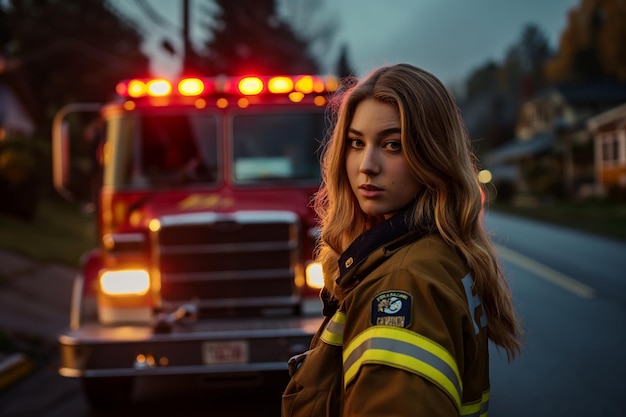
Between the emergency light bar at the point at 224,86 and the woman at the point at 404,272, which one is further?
the emergency light bar at the point at 224,86

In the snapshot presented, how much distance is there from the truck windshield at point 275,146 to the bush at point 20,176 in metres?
14.3

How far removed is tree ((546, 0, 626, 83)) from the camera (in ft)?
185

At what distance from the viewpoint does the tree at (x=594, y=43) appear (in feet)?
185

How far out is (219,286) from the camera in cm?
610

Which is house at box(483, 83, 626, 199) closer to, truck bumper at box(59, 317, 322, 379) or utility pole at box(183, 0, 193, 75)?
utility pole at box(183, 0, 193, 75)

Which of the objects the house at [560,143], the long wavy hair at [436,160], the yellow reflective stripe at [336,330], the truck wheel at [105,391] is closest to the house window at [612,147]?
the house at [560,143]

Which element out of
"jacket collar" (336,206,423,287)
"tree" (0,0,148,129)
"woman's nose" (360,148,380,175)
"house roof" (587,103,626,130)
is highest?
"tree" (0,0,148,129)

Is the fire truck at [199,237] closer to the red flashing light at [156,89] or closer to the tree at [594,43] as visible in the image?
the red flashing light at [156,89]

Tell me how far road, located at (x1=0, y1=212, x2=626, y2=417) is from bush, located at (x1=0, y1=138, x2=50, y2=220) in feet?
21.5

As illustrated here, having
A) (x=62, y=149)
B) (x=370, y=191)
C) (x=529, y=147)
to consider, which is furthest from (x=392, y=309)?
(x=529, y=147)

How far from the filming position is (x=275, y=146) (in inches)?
272

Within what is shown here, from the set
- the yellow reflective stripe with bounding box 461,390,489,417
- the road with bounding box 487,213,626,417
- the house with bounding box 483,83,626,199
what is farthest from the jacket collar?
the house with bounding box 483,83,626,199

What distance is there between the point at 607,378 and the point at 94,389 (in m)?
4.10

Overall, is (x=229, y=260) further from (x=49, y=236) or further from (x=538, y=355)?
(x=49, y=236)
